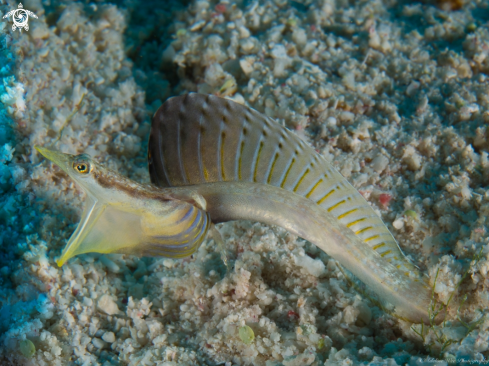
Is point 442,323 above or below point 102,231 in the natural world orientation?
above

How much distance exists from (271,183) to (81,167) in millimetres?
969

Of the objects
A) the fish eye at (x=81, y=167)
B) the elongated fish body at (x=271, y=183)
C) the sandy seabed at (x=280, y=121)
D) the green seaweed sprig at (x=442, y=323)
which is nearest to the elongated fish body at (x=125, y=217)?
the fish eye at (x=81, y=167)

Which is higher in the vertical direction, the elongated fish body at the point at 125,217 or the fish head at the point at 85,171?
the fish head at the point at 85,171

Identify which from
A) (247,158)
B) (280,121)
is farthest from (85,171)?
(280,121)

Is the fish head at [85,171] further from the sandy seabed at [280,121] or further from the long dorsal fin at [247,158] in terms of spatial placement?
the sandy seabed at [280,121]

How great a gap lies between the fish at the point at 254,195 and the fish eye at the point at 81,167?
11.6 inches

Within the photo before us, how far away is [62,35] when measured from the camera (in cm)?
322

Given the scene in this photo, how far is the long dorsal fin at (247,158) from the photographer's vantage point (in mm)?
Answer: 1952

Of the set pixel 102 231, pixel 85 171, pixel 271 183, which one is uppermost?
pixel 271 183

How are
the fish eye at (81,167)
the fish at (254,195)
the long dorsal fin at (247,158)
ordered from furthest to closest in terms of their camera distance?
the long dorsal fin at (247,158) < the fish at (254,195) < the fish eye at (81,167)

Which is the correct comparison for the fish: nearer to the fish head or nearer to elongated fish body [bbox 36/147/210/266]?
elongated fish body [bbox 36/147/210/266]

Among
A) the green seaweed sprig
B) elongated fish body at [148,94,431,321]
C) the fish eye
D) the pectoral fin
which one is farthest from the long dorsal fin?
the fish eye

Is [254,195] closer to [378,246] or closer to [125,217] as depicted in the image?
[125,217]

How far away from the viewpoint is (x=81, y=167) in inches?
62.7
